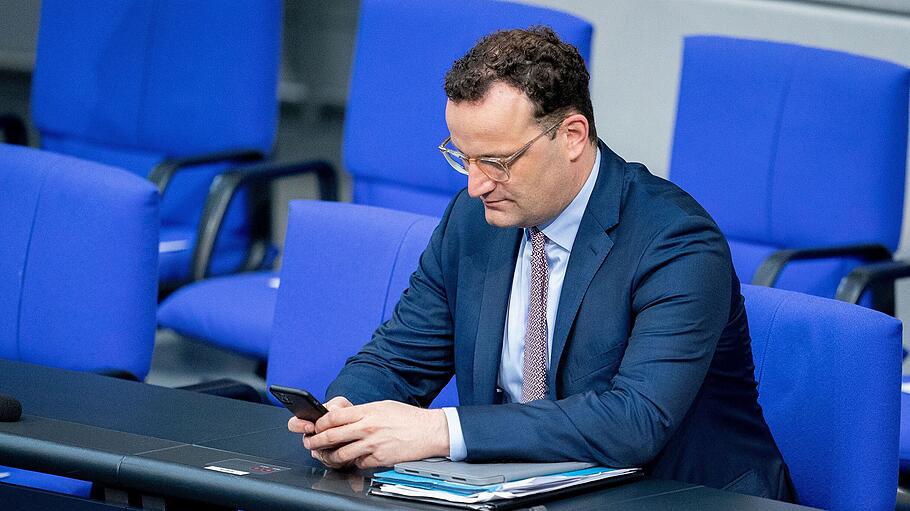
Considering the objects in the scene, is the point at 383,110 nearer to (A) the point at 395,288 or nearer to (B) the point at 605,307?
(A) the point at 395,288

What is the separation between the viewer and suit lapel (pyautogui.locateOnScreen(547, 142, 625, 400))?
1.92 m

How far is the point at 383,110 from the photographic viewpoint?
3.38m

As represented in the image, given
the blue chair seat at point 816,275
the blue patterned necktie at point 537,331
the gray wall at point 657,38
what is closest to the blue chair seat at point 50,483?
the blue patterned necktie at point 537,331

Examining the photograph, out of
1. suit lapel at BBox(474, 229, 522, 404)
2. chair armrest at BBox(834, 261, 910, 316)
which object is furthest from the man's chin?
chair armrest at BBox(834, 261, 910, 316)

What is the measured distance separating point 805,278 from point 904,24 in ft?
2.84

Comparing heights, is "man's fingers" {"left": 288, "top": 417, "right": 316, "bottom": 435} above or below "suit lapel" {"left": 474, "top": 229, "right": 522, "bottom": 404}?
below

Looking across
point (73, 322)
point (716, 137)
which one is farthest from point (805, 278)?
point (73, 322)

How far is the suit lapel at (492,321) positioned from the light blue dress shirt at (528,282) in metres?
0.02

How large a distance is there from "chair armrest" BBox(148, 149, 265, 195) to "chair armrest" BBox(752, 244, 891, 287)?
4.70 ft

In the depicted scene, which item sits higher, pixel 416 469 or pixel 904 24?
pixel 904 24

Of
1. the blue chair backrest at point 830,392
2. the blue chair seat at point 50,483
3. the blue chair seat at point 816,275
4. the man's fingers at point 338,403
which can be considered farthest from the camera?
the blue chair seat at point 816,275

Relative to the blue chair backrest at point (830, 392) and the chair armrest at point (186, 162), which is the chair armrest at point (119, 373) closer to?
the blue chair backrest at point (830, 392)

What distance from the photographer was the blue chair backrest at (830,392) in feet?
6.46

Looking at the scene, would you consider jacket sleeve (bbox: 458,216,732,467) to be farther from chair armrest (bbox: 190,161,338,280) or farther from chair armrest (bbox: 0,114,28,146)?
chair armrest (bbox: 0,114,28,146)
